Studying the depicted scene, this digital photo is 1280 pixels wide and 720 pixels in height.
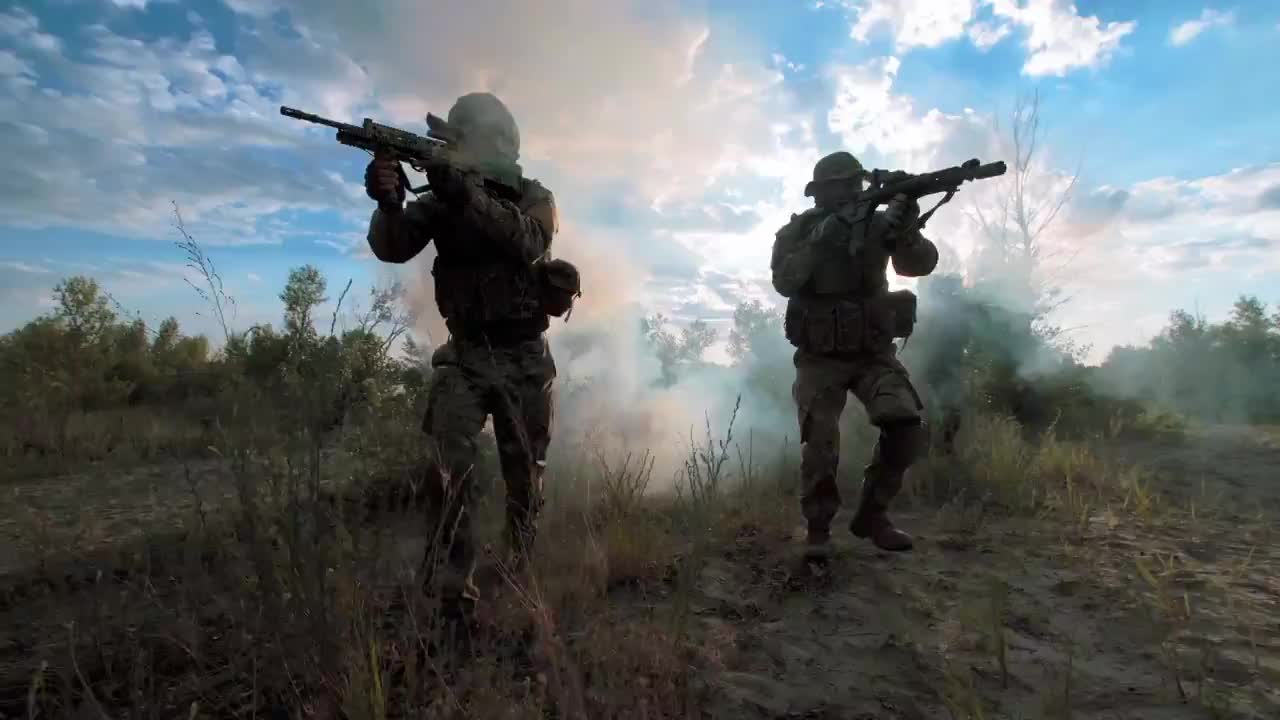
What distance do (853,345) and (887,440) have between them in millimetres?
575

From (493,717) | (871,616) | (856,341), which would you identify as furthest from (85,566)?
(856,341)

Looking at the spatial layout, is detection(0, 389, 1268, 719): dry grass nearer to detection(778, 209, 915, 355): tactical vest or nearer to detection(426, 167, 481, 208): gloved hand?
detection(426, 167, 481, 208): gloved hand

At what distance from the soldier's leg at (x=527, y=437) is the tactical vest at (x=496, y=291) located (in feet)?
0.50

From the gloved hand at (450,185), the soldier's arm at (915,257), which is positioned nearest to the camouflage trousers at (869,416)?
the soldier's arm at (915,257)

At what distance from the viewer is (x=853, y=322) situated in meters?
3.95

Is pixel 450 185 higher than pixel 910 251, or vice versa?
pixel 910 251

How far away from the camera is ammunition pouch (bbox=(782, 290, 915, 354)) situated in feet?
13.0

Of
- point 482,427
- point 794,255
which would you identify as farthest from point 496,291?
point 794,255

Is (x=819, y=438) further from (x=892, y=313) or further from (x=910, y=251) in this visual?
(x=910, y=251)

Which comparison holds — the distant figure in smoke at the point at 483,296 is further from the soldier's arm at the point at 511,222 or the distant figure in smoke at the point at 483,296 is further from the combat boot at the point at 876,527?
the combat boot at the point at 876,527

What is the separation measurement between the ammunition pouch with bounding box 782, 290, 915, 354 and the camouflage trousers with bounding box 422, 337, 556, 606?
164 centimetres

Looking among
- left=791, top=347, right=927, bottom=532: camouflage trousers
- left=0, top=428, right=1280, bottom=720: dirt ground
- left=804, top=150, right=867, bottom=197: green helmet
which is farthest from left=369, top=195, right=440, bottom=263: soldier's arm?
left=804, top=150, right=867, bottom=197: green helmet

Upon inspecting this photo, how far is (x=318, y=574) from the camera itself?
1.86m

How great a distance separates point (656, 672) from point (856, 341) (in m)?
2.41
